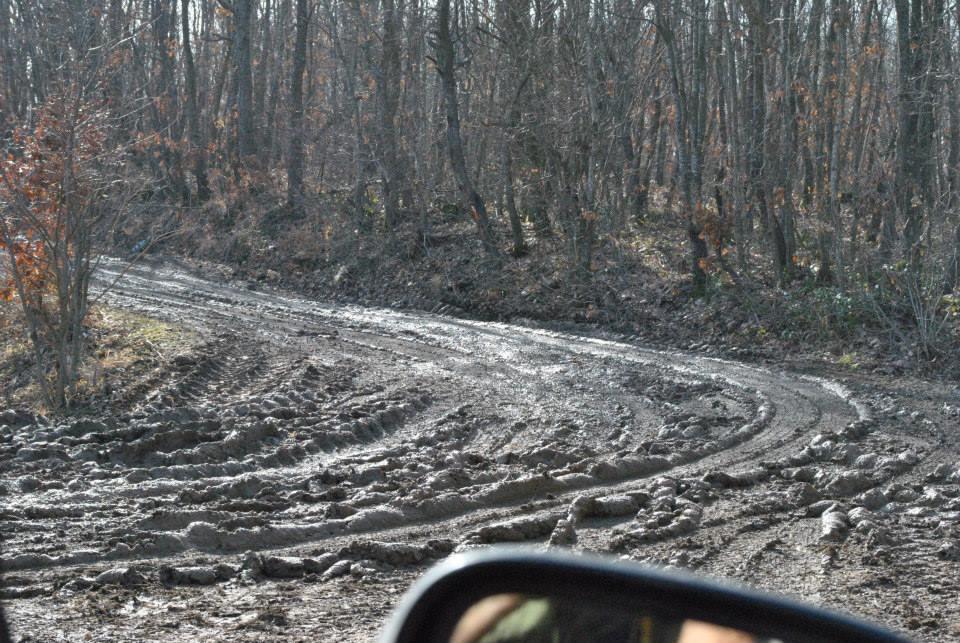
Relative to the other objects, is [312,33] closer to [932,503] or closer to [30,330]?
[30,330]

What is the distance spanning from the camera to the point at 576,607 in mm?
1713

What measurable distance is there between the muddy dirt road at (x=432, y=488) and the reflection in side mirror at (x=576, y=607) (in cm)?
320

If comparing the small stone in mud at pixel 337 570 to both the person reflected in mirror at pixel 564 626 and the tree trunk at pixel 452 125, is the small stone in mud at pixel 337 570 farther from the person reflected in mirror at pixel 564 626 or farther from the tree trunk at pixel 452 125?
the tree trunk at pixel 452 125

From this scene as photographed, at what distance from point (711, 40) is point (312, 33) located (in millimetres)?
18655

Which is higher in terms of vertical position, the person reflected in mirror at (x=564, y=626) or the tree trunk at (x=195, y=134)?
the tree trunk at (x=195, y=134)

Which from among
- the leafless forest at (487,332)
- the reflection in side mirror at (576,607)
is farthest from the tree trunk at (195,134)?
the reflection in side mirror at (576,607)

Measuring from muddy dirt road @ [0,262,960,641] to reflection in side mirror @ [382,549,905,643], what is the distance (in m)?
3.20

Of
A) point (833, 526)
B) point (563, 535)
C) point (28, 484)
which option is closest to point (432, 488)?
point (563, 535)

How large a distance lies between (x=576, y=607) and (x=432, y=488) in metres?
5.76

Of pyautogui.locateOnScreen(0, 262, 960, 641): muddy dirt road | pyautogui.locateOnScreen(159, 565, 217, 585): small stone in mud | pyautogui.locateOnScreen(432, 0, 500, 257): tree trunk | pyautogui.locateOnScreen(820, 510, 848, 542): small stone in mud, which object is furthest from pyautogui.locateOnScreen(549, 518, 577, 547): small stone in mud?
pyautogui.locateOnScreen(432, 0, 500, 257): tree trunk

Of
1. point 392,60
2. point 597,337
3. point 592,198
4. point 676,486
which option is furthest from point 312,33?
point 676,486

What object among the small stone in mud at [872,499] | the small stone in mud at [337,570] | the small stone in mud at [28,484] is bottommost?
the small stone in mud at [872,499]

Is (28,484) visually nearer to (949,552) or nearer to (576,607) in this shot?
(949,552)

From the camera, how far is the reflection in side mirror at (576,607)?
1.60 meters
